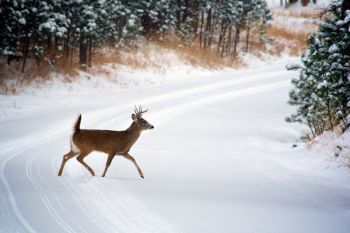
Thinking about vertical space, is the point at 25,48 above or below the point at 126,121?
above

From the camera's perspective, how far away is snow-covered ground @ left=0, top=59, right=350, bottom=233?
19.2 ft

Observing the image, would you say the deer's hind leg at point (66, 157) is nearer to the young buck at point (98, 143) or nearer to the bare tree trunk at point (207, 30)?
the young buck at point (98, 143)

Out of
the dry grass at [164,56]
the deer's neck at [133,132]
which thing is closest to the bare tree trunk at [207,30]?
the dry grass at [164,56]

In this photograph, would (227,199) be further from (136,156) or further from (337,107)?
(337,107)

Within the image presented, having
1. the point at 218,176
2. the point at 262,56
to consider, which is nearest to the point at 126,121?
the point at 218,176

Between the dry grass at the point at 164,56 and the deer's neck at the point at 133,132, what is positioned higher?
the dry grass at the point at 164,56

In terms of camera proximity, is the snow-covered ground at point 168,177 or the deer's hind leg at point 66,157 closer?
the snow-covered ground at point 168,177

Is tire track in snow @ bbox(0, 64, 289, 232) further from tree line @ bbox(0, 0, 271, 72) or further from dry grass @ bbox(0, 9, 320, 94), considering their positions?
tree line @ bbox(0, 0, 271, 72)

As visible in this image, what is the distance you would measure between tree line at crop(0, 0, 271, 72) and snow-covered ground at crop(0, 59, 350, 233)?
3377 millimetres

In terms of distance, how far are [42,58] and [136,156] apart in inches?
528

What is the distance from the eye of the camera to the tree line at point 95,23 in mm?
19328

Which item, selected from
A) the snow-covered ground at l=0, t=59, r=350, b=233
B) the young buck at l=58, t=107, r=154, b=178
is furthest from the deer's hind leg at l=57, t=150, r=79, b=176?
the snow-covered ground at l=0, t=59, r=350, b=233

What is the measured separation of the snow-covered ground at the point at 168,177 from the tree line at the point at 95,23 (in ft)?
11.1

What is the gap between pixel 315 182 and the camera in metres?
8.95
